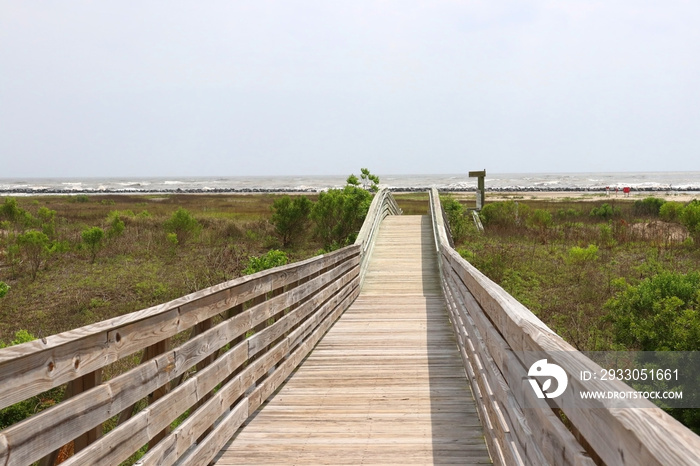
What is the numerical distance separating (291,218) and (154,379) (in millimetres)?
19506

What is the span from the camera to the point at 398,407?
511 cm

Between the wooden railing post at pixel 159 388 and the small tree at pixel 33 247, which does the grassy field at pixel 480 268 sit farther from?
the wooden railing post at pixel 159 388

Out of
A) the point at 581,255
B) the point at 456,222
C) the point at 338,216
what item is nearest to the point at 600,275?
the point at 581,255

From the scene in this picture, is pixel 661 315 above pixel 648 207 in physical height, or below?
above

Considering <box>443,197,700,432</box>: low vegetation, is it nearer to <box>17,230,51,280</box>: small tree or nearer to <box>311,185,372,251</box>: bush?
<box>311,185,372,251</box>: bush

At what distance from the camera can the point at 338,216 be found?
72.0ft

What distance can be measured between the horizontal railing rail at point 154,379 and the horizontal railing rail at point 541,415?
1.80 metres

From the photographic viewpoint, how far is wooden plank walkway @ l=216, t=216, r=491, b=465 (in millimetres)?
4098

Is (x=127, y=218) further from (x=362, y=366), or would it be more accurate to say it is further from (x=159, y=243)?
(x=362, y=366)

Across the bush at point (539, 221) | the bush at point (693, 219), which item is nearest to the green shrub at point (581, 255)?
the bush at point (693, 219)

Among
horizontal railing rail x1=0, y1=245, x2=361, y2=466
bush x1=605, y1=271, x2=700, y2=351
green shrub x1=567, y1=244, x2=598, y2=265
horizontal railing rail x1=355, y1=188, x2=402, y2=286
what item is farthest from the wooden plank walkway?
green shrub x1=567, y1=244, x2=598, y2=265

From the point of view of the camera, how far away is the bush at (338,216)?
21.6 m

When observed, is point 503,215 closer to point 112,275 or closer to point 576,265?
point 576,265
